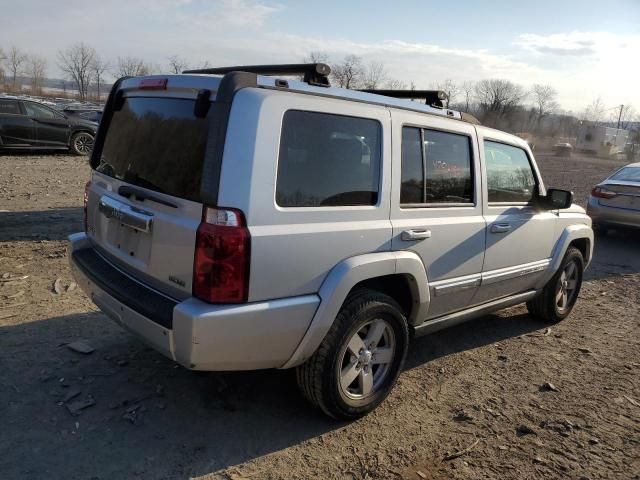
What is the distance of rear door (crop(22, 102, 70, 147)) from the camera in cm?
1516

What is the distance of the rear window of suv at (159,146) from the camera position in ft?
9.06

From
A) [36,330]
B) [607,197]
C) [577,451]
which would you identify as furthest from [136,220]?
[607,197]

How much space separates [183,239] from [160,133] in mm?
723

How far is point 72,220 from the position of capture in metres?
7.81

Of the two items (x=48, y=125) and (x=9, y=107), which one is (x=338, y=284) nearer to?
(x=9, y=107)

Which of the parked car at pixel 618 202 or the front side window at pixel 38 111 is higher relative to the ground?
the front side window at pixel 38 111

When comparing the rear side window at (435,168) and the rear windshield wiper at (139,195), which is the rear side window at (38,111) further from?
the rear side window at (435,168)

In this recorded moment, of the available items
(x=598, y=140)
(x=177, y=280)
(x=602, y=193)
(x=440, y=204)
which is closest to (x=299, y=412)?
(x=177, y=280)

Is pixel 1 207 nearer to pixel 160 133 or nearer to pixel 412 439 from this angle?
pixel 160 133

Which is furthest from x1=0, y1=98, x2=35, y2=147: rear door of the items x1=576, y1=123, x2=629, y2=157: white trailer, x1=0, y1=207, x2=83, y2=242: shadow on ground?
x1=576, y1=123, x2=629, y2=157: white trailer

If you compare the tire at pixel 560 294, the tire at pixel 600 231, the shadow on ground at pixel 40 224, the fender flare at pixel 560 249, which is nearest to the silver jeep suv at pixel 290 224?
the fender flare at pixel 560 249

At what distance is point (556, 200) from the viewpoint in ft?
15.0

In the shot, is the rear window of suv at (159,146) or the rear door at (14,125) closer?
the rear window of suv at (159,146)

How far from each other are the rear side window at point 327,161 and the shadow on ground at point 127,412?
1426mm
